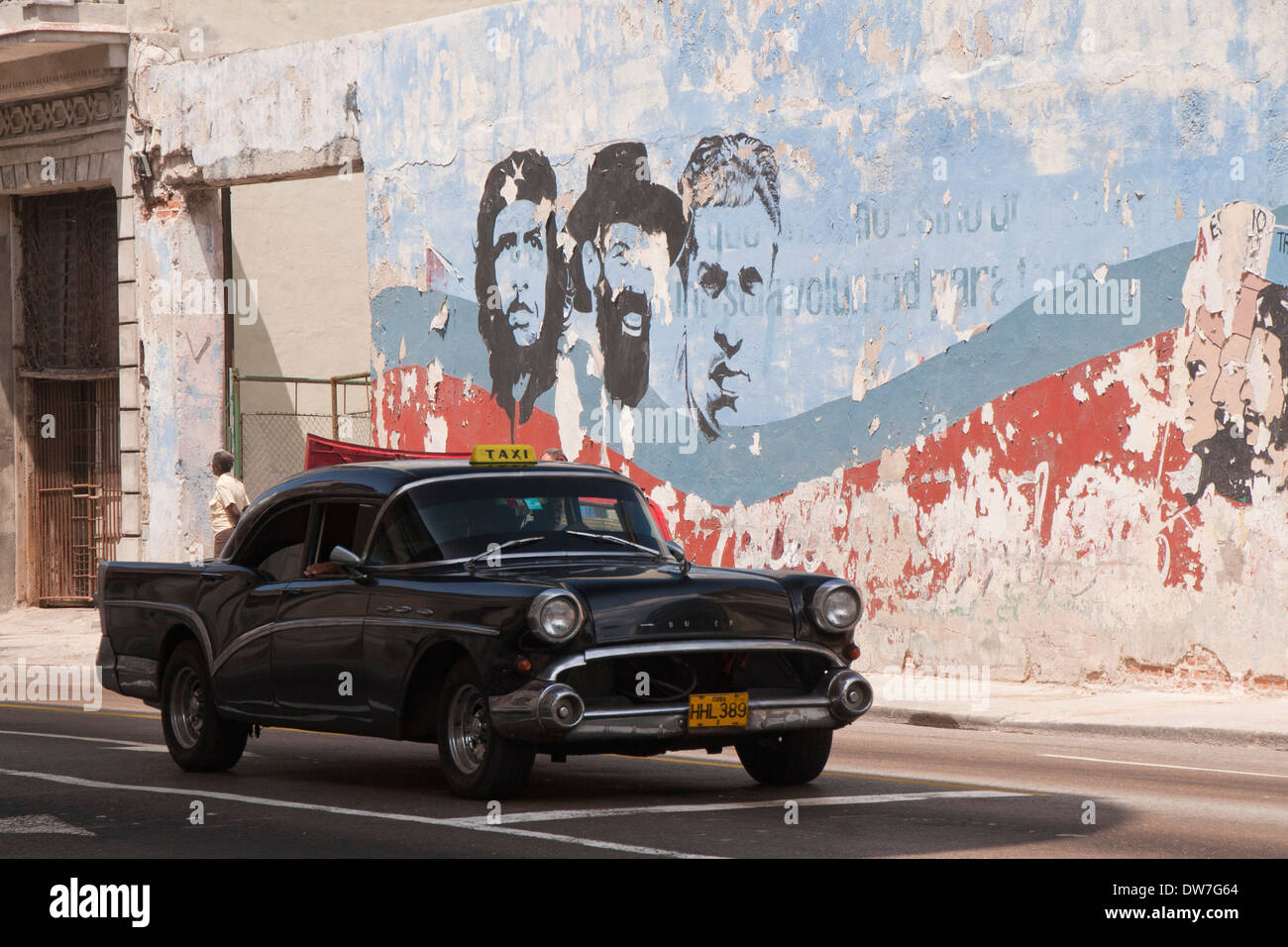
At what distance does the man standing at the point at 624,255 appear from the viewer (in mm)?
17719

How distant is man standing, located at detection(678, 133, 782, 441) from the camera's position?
16969 millimetres

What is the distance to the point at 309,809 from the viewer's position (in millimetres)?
8602

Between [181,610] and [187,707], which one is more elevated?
[181,610]

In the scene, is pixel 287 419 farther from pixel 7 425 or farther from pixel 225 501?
pixel 225 501

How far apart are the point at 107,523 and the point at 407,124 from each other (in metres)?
7.23

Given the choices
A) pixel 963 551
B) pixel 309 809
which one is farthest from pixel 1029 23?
pixel 309 809

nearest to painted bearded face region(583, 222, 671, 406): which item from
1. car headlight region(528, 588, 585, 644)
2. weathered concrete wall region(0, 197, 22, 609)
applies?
weathered concrete wall region(0, 197, 22, 609)

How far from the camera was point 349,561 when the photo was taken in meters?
9.05

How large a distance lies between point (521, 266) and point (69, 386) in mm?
8114

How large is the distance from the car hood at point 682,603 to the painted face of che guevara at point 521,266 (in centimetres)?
1024

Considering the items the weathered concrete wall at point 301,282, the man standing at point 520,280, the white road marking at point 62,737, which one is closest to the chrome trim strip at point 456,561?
the white road marking at point 62,737

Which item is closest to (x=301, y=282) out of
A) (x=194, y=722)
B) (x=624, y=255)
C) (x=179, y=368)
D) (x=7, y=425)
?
(x=179, y=368)

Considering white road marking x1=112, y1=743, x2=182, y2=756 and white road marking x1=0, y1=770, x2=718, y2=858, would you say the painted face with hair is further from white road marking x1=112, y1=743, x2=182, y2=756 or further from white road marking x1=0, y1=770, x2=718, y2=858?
white road marking x1=0, y1=770, x2=718, y2=858

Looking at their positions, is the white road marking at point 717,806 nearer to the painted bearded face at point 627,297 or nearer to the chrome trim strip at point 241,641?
the chrome trim strip at point 241,641
